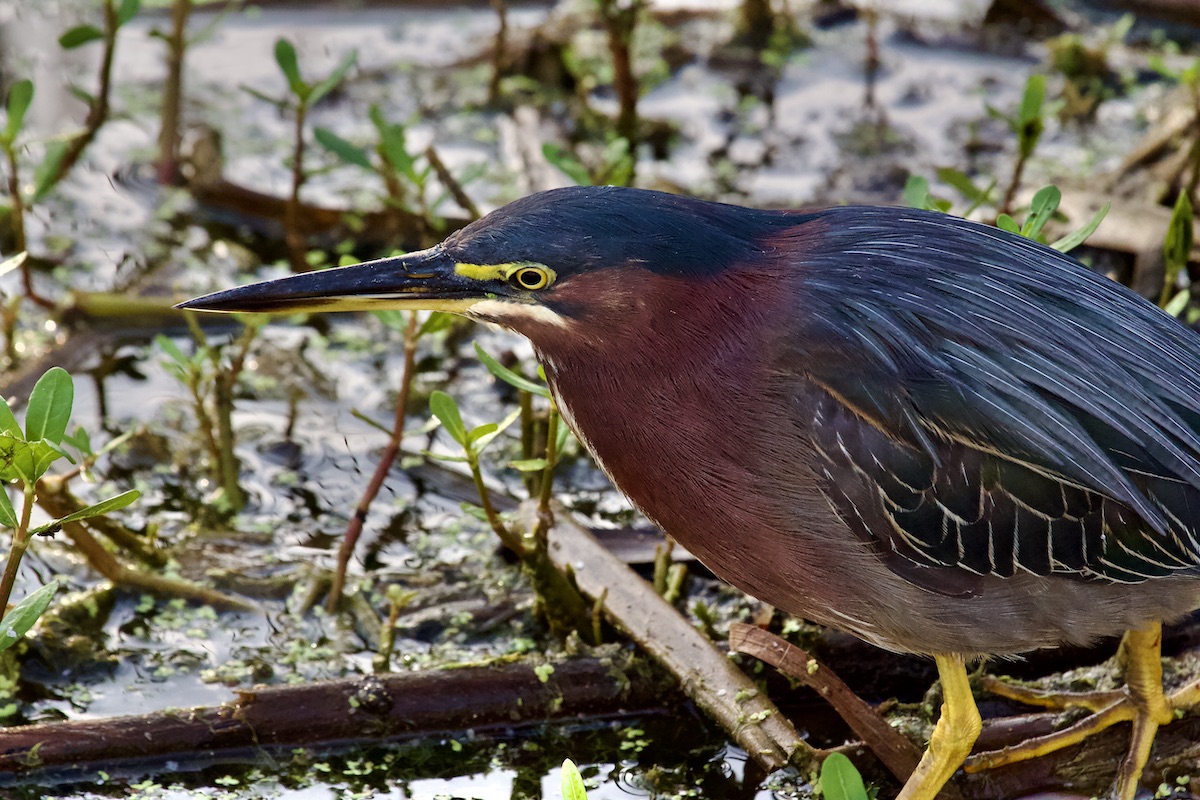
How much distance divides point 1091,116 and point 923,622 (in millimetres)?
5101

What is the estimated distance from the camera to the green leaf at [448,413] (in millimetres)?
3818

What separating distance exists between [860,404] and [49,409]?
73.8 inches

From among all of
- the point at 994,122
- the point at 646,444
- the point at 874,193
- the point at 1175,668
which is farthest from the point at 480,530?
the point at 994,122

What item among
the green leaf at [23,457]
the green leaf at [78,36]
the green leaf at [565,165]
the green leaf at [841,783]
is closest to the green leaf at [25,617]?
the green leaf at [23,457]

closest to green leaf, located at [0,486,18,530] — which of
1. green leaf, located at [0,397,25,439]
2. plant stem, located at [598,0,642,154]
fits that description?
green leaf, located at [0,397,25,439]

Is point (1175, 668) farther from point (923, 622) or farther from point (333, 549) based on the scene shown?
point (333, 549)

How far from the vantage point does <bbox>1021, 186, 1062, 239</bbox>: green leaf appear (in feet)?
13.3

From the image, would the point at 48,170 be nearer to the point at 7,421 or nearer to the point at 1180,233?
the point at 7,421

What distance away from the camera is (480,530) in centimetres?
501

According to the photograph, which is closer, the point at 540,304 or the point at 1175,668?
the point at 540,304

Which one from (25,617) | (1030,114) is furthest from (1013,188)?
(25,617)

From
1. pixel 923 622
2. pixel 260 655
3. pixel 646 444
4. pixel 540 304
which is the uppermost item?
pixel 540 304

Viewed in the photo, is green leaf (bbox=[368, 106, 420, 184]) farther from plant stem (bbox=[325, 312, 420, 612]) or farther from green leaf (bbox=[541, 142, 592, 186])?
plant stem (bbox=[325, 312, 420, 612])

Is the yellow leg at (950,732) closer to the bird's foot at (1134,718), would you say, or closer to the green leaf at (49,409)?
the bird's foot at (1134,718)
